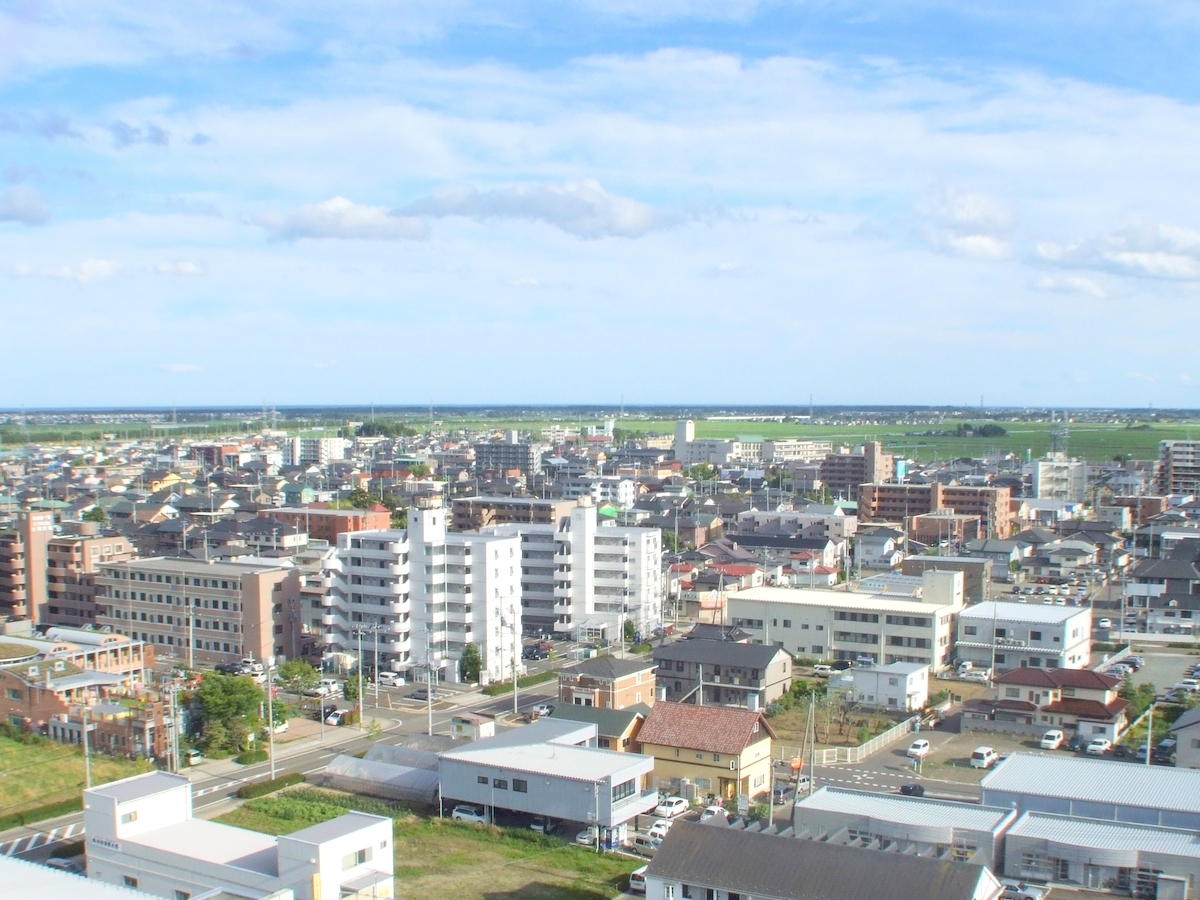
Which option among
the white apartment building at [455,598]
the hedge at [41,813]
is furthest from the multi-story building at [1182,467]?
the hedge at [41,813]

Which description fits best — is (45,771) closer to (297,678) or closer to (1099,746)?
(297,678)

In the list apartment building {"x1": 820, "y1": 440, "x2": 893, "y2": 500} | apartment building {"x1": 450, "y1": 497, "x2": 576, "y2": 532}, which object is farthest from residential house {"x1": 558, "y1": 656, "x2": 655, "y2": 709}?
apartment building {"x1": 820, "y1": 440, "x2": 893, "y2": 500}

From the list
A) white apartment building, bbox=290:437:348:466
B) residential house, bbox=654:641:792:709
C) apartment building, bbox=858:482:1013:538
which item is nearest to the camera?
residential house, bbox=654:641:792:709

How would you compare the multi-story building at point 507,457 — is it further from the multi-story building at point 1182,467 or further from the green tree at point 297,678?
the green tree at point 297,678

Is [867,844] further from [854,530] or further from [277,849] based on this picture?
[854,530]

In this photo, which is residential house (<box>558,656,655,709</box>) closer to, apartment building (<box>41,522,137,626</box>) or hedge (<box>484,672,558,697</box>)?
hedge (<box>484,672,558,697</box>)
